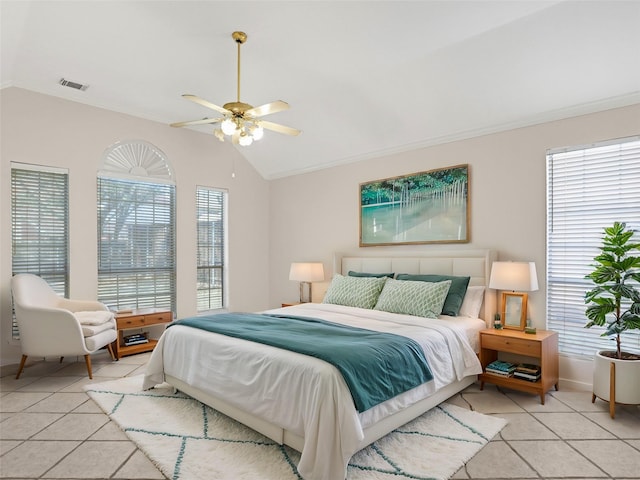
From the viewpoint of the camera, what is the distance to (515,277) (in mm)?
3445

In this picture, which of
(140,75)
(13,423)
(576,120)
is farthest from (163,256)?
(576,120)

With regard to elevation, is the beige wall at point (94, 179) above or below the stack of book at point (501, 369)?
above

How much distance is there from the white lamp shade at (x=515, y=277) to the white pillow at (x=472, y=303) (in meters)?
0.29

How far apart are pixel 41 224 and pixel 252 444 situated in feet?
11.4

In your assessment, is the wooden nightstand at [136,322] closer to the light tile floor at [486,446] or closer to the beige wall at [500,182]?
the light tile floor at [486,446]

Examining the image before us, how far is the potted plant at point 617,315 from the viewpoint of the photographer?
2.90 metres

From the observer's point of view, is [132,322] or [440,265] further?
[132,322]

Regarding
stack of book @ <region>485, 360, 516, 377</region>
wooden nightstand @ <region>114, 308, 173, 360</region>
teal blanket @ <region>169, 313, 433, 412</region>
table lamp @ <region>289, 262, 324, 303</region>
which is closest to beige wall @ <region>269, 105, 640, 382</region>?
table lamp @ <region>289, 262, 324, 303</region>

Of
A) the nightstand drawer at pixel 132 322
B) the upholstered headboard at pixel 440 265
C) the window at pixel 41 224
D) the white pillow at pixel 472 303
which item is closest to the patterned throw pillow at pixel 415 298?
the white pillow at pixel 472 303

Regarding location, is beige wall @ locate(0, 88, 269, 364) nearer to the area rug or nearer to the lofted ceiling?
the lofted ceiling

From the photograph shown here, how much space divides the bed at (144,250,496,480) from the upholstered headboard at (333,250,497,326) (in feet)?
0.04

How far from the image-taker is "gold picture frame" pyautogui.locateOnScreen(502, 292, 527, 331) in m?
3.63

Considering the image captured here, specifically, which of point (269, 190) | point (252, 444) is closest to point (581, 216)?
point (252, 444)

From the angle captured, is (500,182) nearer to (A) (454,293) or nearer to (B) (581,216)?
(B) (581,216)
